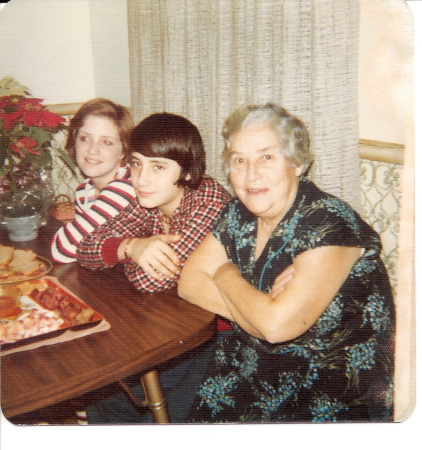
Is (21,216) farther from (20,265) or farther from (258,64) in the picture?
(258,64)

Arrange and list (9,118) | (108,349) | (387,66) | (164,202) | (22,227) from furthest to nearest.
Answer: (22,227) → (164,202) → (9,118) → (387,66) → (108,349)

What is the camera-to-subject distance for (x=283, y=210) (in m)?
1.20

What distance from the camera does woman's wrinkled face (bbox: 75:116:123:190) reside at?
1415 millimetres

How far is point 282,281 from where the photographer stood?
3.66ft

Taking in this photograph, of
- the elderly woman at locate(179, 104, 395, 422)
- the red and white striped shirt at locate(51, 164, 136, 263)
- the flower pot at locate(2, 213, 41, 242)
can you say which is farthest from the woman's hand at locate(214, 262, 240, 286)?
the flower pot at locate(2, 213, 41, 242)

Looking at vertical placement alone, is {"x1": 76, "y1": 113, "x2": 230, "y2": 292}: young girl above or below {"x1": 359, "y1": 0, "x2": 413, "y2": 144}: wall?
below

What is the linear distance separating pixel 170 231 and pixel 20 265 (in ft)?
1.61

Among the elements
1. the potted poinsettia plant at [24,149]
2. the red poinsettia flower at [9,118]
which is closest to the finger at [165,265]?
the potted poinsettia plant at [24,149]

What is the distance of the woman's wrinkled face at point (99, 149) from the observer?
1415 mm

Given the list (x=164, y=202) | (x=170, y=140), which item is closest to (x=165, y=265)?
(x=164, y=202)

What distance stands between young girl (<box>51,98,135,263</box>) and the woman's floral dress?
0.60 m

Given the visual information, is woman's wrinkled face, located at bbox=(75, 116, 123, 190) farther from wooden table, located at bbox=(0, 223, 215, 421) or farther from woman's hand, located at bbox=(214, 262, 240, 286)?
woman's hand, located at bbox=(214, 262, 240, 286)
